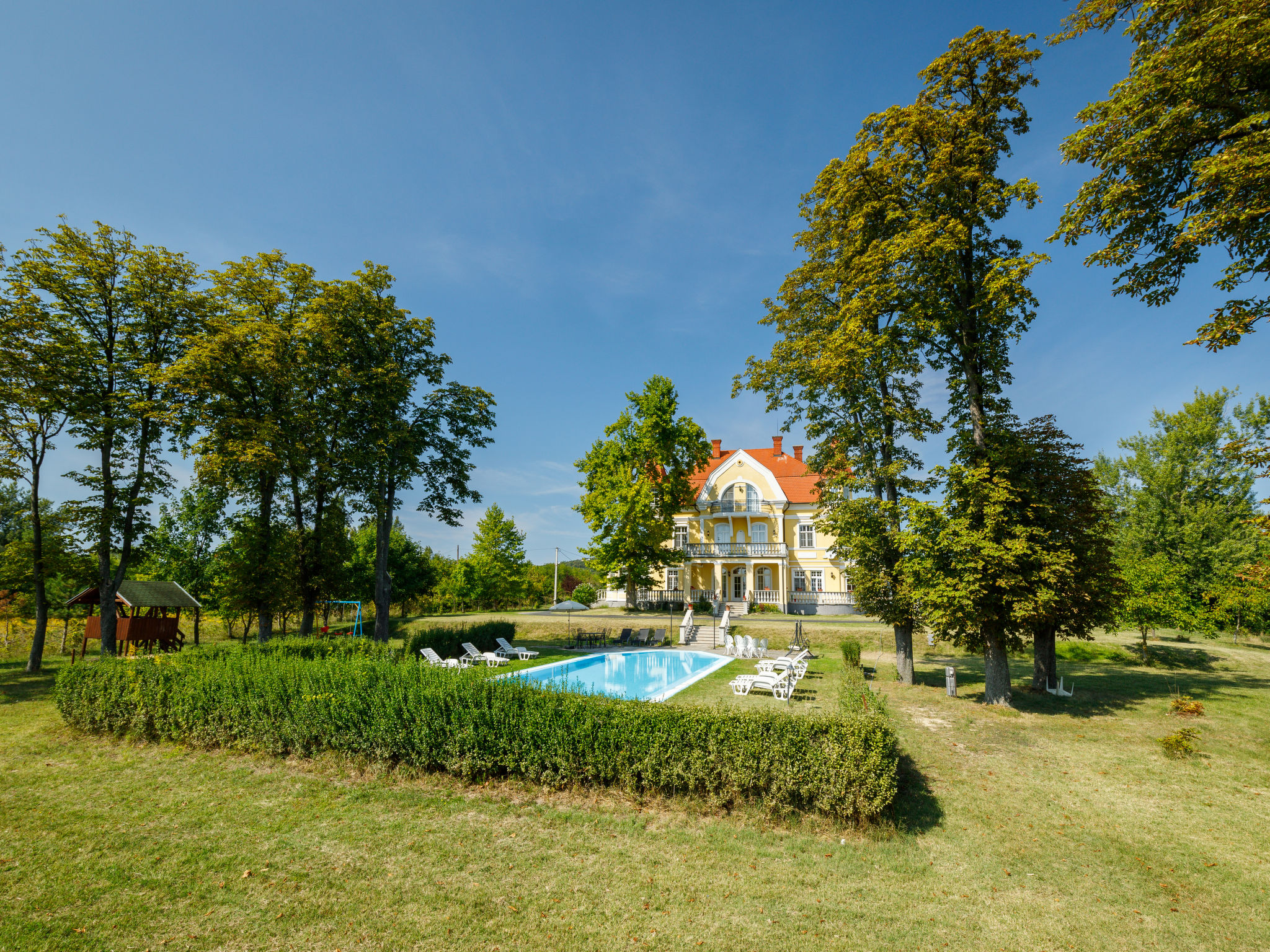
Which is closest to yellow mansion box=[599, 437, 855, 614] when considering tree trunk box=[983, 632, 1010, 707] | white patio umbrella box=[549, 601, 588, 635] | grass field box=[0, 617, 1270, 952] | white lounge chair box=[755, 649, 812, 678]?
white patio umbrella box=[549, 601, 588, 635]

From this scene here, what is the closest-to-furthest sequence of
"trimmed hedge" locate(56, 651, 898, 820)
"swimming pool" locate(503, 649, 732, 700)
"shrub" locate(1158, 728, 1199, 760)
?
"trimmed hedge" locate(56, 651, 898, 820), "shrub" locate(1158, 728, 1199, 760), "swimming pool" locate(503, 649, 732, 700)

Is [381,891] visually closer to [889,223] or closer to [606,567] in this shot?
[889,223]

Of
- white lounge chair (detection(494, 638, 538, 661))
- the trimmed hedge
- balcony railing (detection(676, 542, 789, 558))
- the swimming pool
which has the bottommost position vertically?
the swimming pool

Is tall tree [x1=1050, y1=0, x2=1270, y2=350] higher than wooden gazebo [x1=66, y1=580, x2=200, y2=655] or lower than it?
higher

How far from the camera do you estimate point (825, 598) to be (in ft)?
120

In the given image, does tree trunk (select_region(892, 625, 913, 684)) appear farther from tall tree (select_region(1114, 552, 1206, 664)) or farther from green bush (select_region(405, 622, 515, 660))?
green bush (select_region(405, 622, 515, 660))

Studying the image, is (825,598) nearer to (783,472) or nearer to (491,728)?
(783,472)

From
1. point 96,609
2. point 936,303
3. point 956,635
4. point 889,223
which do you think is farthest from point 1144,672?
point 96,609

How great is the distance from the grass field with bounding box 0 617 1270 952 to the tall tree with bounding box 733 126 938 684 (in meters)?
6.11

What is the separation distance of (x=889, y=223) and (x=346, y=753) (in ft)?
54.8

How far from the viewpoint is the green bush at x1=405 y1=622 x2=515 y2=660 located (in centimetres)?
1886

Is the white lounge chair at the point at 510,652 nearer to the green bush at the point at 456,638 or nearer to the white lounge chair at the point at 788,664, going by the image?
the green bush at the point at 456,638

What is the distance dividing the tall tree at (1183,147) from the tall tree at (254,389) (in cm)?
2136

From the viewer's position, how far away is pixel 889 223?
1458cm
